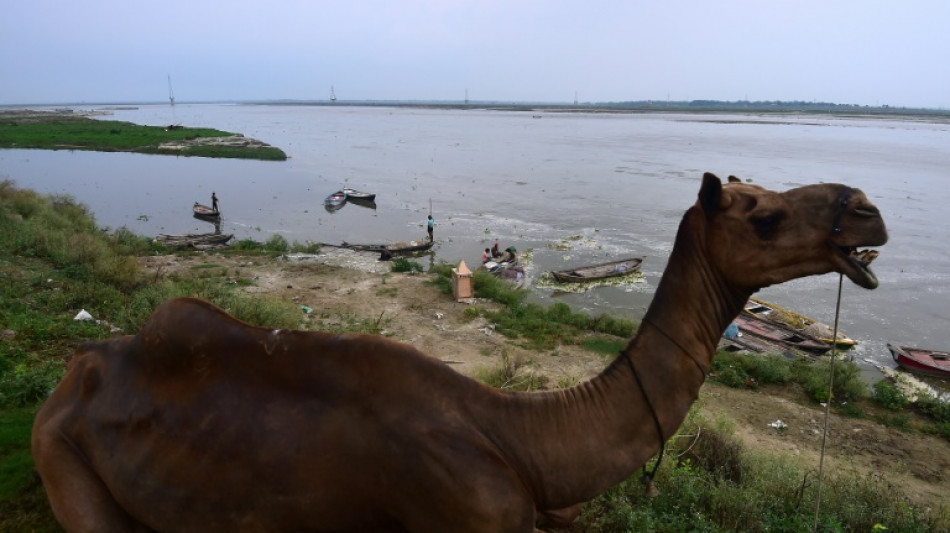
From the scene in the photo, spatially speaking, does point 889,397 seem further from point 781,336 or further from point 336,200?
point 336,200

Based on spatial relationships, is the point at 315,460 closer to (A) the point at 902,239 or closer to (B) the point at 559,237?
(B) the point at 559,237

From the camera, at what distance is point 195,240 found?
26750 millimetres

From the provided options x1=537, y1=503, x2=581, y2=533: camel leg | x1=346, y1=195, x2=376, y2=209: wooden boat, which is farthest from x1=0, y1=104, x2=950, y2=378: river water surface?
x1=537, y1=503, x2=581, y2=533: camel leg

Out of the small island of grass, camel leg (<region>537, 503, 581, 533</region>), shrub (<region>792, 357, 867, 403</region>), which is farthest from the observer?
the small island of grass

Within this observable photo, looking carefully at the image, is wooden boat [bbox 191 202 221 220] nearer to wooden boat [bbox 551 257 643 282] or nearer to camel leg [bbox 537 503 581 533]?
wooden boat [bbox 551 257 643 282]

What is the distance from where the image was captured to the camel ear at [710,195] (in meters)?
2.64

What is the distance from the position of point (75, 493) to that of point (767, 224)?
3.62 meters

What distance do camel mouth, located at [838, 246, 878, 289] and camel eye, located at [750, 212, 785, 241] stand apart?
0.28 m

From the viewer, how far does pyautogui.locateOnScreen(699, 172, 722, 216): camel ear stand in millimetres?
2641

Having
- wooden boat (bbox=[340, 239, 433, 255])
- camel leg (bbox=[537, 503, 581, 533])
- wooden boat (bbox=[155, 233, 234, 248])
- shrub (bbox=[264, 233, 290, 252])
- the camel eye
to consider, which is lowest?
wooden boat (bbox=[340, 239, 433, 255])

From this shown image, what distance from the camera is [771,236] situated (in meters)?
2.65

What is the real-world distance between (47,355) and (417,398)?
7.83 m

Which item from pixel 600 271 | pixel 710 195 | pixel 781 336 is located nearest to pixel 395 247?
pixel 600 271

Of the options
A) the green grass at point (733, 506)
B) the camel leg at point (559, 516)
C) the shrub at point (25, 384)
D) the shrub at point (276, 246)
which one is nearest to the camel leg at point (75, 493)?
the camel leg at point (559, 516)
